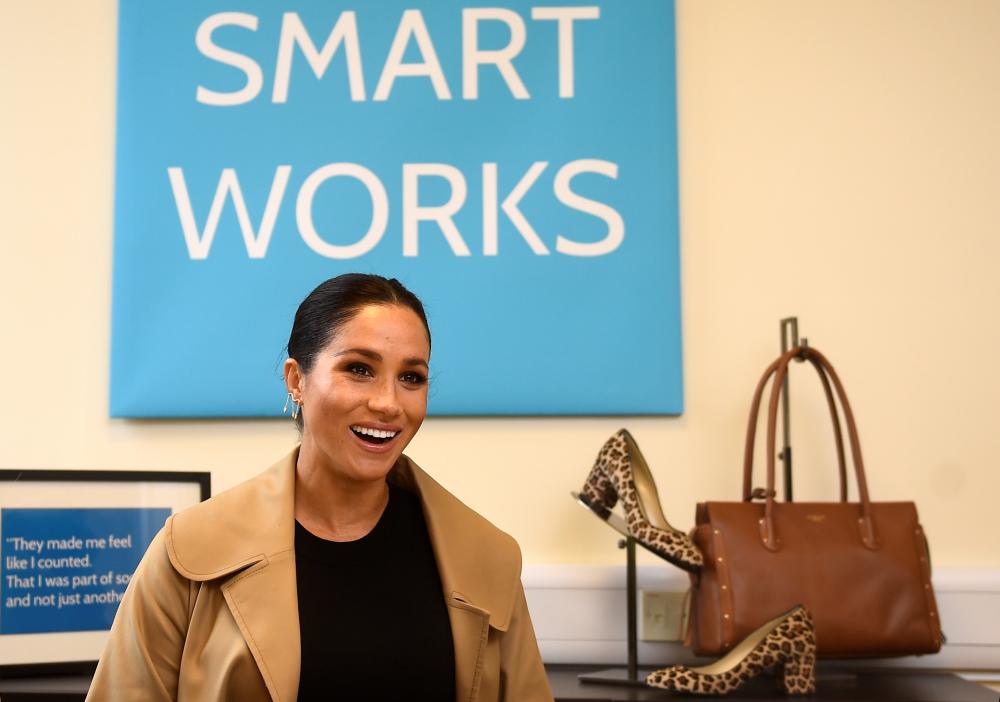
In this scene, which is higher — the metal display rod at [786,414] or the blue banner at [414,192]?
the blue banner at [414,192]

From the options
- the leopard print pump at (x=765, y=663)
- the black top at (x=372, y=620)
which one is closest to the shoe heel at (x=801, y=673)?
the leopard print pump at (x=765, y=663)

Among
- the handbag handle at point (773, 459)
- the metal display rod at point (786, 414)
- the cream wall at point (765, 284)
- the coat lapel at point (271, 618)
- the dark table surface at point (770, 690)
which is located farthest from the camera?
A: the cream wall at point (765, 284)

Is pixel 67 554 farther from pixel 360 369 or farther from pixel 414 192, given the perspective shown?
pixel 414 192

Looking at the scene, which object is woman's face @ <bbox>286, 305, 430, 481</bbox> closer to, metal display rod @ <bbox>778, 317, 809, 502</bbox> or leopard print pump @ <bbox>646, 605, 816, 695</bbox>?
leopard print pump @ <bbox>646, 605, 816, 695</bbox>

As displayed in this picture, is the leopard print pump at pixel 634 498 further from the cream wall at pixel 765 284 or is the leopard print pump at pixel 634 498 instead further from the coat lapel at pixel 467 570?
the coat lapel at pixel 467 570

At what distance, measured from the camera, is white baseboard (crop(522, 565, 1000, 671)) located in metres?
2.45

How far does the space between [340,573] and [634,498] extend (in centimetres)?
74

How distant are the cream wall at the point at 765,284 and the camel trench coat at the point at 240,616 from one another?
Result: 785 millimetres

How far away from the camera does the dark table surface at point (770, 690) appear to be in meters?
1.99

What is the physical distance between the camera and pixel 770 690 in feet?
7.12

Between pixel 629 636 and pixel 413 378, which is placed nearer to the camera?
pixel 413 378

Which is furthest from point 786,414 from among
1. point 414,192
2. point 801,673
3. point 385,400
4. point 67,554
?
point 67,554

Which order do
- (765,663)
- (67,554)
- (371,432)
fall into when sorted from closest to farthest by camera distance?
(371,432) < (765,663) < (67,554)

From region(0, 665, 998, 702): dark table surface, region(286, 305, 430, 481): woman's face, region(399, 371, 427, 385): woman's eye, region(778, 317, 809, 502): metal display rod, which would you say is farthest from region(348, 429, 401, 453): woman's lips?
region(778, 317, 809, 502): metal display rod
